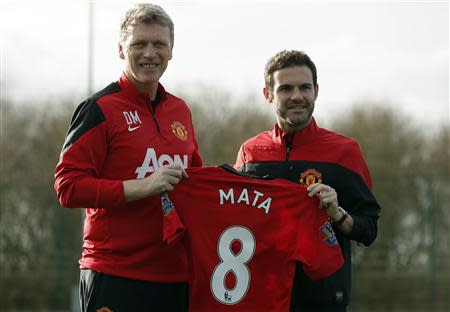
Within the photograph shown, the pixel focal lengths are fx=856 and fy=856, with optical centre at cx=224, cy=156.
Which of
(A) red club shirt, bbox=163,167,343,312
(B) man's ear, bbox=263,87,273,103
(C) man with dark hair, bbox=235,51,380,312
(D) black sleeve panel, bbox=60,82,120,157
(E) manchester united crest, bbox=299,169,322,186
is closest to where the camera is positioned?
(D) black sleeve panel, bbox=60,82,120,157

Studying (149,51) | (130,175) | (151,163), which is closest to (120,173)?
(130,175)

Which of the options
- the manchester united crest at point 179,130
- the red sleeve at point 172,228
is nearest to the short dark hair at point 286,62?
the manchester united crest at point 179,130

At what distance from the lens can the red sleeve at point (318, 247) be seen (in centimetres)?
478

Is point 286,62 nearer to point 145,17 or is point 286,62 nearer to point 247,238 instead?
point 145,17

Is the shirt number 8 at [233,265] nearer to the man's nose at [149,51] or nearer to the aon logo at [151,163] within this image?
the aon logo at [151,163]

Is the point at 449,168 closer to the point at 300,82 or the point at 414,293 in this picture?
the point at 414,293

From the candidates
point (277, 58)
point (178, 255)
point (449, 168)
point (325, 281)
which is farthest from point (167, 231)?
point (449, 168)

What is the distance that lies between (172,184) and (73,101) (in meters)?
18.1

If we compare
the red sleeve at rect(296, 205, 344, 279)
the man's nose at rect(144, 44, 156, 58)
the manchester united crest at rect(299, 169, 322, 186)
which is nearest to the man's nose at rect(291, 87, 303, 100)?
Result: the manchester united crest at rect(299, 169, 322, 186)

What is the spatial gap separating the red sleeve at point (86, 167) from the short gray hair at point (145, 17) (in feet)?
1.62

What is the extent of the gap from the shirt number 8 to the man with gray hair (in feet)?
0.64

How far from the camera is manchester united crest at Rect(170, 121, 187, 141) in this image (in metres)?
4.85

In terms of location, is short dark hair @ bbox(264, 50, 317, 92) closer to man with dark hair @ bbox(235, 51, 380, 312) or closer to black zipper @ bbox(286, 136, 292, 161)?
man with dark hair @ bbox(235, 51, 380, 312)

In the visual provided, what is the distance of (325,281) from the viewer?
480 cm
